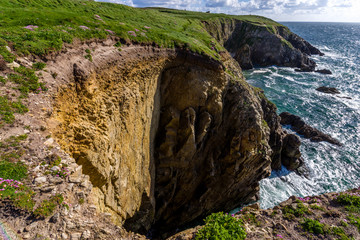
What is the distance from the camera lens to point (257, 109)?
27.1 m

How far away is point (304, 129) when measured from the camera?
157 ft

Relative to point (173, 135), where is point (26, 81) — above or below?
above

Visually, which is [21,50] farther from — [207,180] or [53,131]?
[207,180]

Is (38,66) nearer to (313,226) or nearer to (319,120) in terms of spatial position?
(313,226)

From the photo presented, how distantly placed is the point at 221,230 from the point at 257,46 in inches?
4393

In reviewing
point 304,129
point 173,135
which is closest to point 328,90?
point 304,129

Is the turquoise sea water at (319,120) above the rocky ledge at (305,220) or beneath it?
beneath

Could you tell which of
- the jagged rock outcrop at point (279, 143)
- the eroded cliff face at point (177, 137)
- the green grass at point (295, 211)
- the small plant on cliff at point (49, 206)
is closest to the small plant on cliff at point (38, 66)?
the eroded cliff face at point (177, 137)

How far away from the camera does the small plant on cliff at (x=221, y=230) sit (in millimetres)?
9414

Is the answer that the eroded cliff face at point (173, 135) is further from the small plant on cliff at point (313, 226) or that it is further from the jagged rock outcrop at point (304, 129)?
the jagged rock outcrop at point (304, 129)

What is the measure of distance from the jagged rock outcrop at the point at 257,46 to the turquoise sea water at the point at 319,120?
721 cm

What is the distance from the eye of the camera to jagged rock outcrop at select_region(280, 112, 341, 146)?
1790 inches

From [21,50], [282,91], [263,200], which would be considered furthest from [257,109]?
[282,91]

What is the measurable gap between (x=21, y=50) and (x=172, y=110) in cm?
1616
